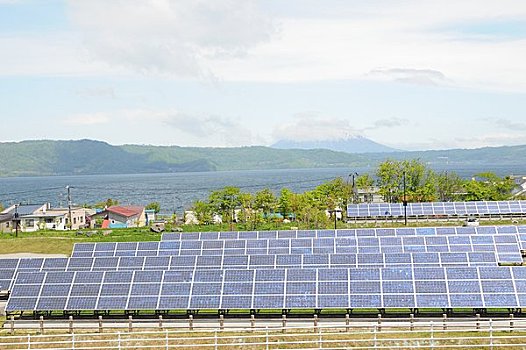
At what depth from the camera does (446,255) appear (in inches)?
1350

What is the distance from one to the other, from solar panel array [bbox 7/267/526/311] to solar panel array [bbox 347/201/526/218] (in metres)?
35.6

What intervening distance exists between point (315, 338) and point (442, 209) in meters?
42.5

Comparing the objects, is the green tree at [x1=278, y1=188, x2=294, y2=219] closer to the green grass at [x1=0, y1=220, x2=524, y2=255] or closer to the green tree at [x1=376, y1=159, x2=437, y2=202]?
the green grass at [x1=0, y1=220, x2=524, y2=255]

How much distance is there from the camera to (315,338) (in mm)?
24406

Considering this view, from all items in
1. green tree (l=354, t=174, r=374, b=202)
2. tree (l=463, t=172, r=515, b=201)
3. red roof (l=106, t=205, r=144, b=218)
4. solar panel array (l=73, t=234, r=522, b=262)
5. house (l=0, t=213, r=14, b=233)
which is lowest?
solar panel array (l=73, t=234, r=522, b=262)

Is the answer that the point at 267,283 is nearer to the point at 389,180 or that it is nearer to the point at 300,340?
the point at 300,340

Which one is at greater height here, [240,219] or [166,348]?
[240,219]

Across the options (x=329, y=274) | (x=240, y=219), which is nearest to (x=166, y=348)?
(x=329, y=274)

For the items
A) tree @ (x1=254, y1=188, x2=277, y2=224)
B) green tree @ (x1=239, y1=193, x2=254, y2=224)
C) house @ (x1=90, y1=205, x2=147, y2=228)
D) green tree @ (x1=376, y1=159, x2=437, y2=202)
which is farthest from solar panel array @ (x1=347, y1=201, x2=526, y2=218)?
house @ (x1=90, y1=205, x2=147, y2=228)

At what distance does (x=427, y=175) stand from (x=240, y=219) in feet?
106

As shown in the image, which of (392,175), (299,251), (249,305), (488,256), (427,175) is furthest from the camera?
(427,175)

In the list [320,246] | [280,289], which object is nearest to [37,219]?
[320,246]

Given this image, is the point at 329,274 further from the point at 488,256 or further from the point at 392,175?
the point at 392,175

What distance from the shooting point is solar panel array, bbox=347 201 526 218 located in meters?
62.2
